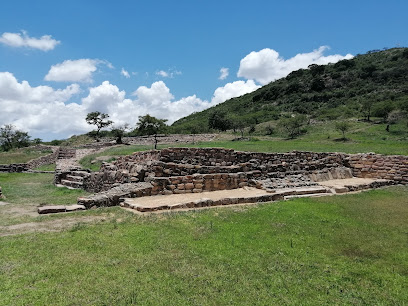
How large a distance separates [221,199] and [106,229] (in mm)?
4809

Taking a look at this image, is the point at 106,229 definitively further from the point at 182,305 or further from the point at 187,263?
the point at 182,305

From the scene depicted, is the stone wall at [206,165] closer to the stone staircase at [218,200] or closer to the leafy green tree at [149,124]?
the stone staircase at [218,200]

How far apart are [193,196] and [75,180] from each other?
9.70 metres

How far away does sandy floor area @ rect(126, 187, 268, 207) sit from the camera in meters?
12.3

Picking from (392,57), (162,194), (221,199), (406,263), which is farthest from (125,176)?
(392,57)

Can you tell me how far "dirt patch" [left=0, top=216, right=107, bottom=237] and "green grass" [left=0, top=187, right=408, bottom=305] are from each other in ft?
1.85

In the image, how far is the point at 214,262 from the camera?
6.38 m

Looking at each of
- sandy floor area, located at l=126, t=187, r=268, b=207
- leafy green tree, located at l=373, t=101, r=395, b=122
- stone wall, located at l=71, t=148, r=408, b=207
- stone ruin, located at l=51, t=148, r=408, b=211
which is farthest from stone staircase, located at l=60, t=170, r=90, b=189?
leafy green tree, located at l=373, t=101, r=395, b=122

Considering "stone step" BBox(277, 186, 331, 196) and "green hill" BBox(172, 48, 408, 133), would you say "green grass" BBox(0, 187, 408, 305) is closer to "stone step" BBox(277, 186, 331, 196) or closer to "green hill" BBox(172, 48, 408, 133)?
"stone step" BBox(277, 186, 331, 196)

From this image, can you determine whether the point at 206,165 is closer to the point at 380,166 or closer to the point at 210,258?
the point at 380,166

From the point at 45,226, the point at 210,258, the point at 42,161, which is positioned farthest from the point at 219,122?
the point at 210,258

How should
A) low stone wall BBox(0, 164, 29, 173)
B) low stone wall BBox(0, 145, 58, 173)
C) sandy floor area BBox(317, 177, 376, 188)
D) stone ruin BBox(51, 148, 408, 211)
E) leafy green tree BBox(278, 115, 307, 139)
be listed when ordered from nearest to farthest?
stone ruin BBox(51, 148, 408, 211), sandy floor area BBox(317, 177, 376, 188), low stone wall BBox(0, 164, 29, 173), low stone wall BBox(0, 145, 58, 173), leafy green tree BBox(278, 115, 307, 139)

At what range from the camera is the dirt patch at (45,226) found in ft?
27.5

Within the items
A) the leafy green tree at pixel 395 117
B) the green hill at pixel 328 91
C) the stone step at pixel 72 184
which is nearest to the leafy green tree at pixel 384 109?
the leafy green tree at pixel 395 117
